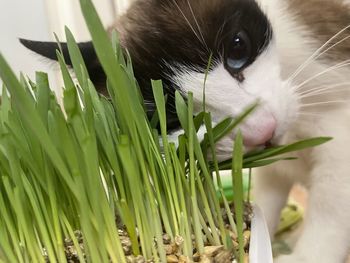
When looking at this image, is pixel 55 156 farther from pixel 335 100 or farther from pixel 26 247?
pixel 335 100

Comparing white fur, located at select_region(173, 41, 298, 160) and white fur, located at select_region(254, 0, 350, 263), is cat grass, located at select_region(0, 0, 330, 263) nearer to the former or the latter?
white fur, located at select_region(173, 41, 298, 160)

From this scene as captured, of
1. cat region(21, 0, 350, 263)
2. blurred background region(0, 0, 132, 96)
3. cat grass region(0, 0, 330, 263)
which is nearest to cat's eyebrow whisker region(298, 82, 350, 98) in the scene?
cat region(21, 0, 350, 263)

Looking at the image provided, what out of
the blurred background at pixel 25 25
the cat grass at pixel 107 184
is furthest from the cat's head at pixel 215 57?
the blurred background at pixel 25 25

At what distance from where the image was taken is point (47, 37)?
5.03ft

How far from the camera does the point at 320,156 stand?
77cm

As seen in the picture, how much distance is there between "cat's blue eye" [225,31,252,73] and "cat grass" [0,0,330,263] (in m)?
0.18

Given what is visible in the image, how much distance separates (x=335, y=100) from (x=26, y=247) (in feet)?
1.74

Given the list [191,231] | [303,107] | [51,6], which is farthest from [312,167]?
[51,6]

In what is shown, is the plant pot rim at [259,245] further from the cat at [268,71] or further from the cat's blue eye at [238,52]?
the cat's blue eye at [238,52]

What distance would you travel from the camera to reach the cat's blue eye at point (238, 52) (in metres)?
0.65

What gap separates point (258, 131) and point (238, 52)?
0.43 feet

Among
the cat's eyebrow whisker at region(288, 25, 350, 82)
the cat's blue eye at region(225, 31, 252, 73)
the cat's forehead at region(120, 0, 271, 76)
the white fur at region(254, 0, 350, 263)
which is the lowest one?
→ the white fur at region(254, 0, 350, 263)

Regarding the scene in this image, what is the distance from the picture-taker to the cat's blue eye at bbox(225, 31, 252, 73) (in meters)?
0.65

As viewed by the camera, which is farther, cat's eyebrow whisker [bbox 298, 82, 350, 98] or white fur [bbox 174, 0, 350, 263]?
cat's eyebrow whisker [bbox 298, 82, 350, 98]
